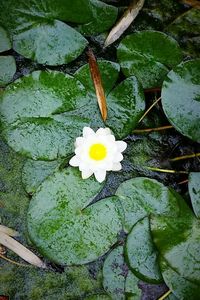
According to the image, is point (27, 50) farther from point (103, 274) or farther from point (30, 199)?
point (103, 274)

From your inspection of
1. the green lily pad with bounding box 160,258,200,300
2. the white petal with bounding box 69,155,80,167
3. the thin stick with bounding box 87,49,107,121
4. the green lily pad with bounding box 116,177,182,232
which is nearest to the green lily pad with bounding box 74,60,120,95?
the thin stick with bounding box 87,49,107,121

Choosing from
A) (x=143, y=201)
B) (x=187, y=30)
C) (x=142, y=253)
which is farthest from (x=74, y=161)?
(x=187, y=30)

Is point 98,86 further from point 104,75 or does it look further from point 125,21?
point 125,21

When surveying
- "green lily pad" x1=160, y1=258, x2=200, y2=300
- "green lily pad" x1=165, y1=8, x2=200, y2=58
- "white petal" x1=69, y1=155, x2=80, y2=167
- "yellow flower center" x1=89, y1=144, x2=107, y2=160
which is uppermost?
"green lily pad" x1=165, y1=8, x2=200, y2=58

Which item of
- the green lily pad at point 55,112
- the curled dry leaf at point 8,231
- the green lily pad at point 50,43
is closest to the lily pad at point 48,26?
the green lily pad at point 50,43

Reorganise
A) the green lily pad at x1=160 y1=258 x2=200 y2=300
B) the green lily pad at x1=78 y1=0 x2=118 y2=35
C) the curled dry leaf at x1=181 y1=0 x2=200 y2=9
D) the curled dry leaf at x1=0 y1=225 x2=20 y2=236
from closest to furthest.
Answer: the green lily pad at x1=160 y1=258 x2=200 y2=300 < the curled dry leaf at x1=0 y1=225 x2=20 y2=236 < the green lily pad at x1=78 y1=0 x2=118 y2=35 < the curled dry leaf at x1=181 y1=0 x2=200 y2=9

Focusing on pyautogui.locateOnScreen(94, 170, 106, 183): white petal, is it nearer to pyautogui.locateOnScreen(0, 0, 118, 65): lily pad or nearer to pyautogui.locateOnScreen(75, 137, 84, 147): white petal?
pyautogui.locateOnScreen(75, 137, 84, 147): white petal

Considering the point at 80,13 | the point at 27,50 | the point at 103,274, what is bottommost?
the point at 103,274

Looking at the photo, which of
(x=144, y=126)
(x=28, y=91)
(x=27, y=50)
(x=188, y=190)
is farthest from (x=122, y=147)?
(x=27, y=50)
